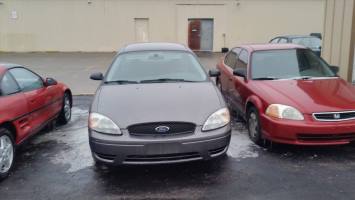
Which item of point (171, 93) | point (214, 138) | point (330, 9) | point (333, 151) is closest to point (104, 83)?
point (171, 93)

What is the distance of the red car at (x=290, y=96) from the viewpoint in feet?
16.4

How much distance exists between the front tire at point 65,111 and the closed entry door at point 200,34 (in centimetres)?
1765

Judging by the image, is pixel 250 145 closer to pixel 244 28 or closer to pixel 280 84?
pixel 280 84

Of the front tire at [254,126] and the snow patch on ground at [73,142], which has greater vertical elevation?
the front tire at [254,126]

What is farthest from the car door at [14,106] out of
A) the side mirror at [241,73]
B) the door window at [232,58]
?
the door window at [232,58]

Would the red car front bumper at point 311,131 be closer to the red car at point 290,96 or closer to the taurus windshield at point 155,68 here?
the red car at point 290,96

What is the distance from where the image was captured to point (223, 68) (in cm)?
814

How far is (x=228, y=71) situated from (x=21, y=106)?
4083 millimetres

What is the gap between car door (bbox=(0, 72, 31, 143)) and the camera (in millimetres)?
4738

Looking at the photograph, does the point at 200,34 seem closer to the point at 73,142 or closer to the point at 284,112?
the point at 73,142

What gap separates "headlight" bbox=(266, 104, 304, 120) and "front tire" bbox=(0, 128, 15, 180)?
3.43m

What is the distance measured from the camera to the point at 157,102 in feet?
15.0

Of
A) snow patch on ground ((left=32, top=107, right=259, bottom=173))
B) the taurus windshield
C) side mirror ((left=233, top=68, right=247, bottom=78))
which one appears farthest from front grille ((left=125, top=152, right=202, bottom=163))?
side mirror ((left=233, top=68, right=247, bottom=78))

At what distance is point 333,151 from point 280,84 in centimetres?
126
